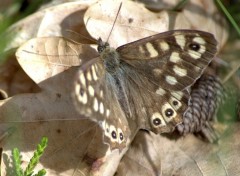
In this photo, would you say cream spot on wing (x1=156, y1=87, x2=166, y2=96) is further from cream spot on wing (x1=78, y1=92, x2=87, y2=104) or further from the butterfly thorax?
cream spot on wing (x1=78, y1=92, x2=87, y2=104)

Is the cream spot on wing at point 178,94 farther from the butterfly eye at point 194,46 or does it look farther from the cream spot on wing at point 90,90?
the cream spot on wing at point 90,90

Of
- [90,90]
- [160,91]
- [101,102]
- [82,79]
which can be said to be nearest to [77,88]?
[82,79]

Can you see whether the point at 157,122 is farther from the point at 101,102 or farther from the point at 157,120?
the point at 101,102

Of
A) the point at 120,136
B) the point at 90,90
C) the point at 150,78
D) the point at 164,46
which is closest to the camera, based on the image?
the point at 90,90

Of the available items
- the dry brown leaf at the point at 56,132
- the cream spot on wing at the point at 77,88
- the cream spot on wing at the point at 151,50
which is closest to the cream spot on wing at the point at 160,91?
the cream spot on wing at the point at 151,50

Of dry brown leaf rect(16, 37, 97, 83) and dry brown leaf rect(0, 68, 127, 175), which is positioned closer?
dry brown leaf rect(0, 68, 127, 175)

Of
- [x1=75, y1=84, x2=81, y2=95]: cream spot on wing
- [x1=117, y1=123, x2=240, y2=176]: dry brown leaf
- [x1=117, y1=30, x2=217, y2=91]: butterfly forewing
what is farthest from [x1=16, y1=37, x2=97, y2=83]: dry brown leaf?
[x1=75, y1=84, x2=81, y2=95]: cream spot on wing
